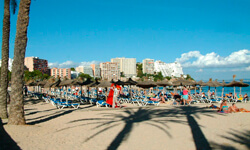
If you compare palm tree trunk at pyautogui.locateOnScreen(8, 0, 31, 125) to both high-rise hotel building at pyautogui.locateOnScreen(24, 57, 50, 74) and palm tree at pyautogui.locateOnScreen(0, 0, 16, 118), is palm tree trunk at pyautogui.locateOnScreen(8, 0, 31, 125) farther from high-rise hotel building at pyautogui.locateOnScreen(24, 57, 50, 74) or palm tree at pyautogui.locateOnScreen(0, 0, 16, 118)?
high-rise hotel building at pyautogui.locateOnScreen(24, 57, 50, 74)

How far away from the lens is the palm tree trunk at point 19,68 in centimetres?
797

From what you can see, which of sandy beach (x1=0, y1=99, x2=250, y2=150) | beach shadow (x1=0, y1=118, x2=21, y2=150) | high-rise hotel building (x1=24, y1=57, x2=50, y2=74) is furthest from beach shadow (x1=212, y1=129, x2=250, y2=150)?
high-rise hotel building (x1=24, y1=57, x2=50, y2=74)

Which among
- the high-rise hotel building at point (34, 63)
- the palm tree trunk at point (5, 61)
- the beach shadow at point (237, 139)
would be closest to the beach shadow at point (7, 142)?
the palm tree trunk at point (5, 61)

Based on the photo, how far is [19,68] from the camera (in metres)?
8.02

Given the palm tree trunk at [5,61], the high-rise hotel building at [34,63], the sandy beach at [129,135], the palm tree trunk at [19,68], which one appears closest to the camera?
the sandy beach at [129,135]

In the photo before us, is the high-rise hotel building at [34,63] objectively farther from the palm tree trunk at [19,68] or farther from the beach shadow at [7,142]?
the beach shadow at [7,142]

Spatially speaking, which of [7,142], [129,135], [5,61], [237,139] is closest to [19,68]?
[5,61]

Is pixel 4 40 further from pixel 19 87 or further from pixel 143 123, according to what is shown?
pixel 143 123

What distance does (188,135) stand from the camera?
697 cm

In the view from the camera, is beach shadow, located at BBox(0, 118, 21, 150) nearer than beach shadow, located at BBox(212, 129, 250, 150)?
Yes

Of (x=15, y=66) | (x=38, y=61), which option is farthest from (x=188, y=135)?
(x=38, y=61)

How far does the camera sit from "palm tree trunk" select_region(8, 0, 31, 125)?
26.2ft

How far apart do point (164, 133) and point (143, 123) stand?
1.76 m

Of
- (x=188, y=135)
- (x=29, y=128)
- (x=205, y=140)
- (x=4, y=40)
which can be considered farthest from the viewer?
(x=4, y=40)
